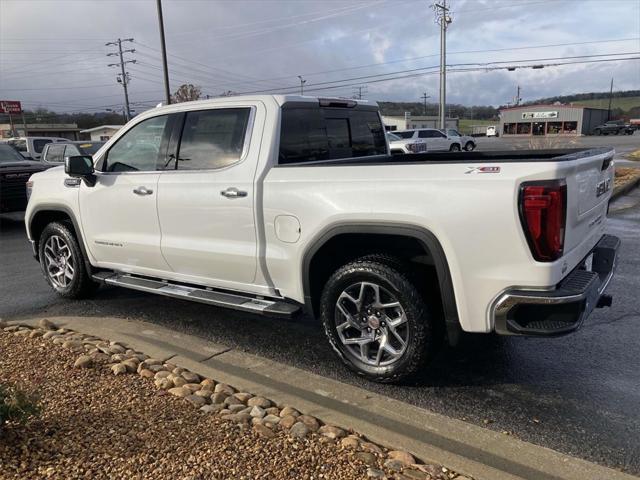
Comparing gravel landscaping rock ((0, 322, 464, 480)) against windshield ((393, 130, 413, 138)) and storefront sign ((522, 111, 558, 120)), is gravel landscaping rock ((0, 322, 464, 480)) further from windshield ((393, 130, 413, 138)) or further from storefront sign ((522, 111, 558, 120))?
storefront sign ((522, 111, 558, 120))

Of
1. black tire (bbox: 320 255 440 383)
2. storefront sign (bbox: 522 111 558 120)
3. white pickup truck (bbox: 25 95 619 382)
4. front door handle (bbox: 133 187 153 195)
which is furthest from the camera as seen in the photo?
storefront sign (bbox: 522 111 558 120)

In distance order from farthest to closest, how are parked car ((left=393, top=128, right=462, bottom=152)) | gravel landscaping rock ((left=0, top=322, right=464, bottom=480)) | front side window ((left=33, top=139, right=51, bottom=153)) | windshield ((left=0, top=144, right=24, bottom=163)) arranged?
parked car ((left=393, top=128, right=462, bottom=152))
front side window ((left=33, top=139, right=51, bottom=153))
windshield ((left=0, top=144, right=24, bottom=163))
gravel landscaping rock ((left=0, top=322, right=464, bottom=480))

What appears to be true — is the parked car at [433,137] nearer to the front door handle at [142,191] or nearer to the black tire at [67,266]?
the black tire at [67,266]

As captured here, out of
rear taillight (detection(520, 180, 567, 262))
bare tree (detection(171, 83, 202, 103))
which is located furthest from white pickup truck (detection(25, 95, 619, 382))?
bare tree (detection(171, 83, 202, 103))

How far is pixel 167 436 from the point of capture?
9.23 feet

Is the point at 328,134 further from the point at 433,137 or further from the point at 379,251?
the point at 433,137

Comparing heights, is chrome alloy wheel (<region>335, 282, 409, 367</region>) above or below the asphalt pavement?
above

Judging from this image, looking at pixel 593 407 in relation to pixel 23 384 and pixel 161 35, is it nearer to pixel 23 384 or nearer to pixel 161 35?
pixel 23 384

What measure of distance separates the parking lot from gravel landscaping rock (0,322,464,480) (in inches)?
32.8

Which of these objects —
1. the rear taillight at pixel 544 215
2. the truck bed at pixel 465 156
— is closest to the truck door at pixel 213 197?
the truck bed at pixel 465 156

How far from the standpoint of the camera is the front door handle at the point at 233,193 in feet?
13.2

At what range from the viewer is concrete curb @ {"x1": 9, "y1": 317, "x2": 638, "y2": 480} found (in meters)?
2.70

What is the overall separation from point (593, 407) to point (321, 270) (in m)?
1.97

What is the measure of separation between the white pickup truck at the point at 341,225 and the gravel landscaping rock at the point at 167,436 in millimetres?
872
